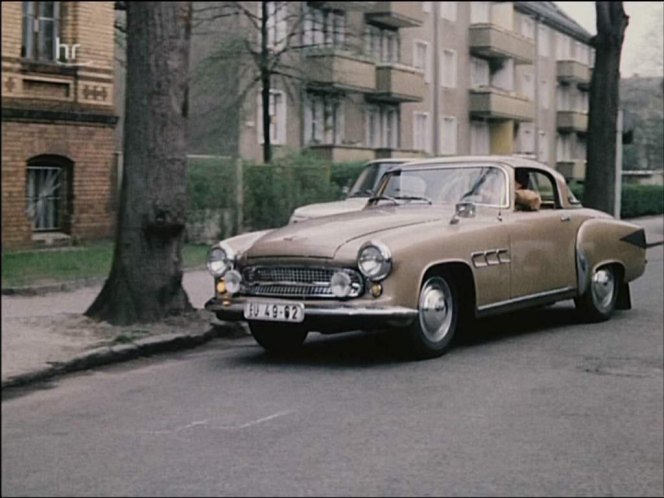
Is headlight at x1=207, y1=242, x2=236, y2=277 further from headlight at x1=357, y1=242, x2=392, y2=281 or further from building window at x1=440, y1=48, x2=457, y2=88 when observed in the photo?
building window at x1=440, y1=48, x2=457, y2=88

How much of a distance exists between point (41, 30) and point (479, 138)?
67.7 ft

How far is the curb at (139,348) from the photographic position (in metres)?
6.80

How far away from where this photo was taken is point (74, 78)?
97.9 inches

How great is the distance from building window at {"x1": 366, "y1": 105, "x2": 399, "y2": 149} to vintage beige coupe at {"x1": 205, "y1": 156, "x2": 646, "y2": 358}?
69.5 ft

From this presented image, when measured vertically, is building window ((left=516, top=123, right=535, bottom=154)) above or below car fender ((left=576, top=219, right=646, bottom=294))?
above

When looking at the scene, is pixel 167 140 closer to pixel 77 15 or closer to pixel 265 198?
pixel 77 15

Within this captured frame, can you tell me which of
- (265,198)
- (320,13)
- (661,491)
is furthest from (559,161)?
(661,491)

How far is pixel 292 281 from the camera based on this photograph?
7941 millimetres

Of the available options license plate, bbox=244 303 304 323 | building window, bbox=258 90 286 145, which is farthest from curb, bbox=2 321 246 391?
building window, bbox=258 90 286 145

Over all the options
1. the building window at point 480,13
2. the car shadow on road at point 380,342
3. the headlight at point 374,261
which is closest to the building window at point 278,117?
the building window at point 480,13

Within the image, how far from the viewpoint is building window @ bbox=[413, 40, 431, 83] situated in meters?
24.7

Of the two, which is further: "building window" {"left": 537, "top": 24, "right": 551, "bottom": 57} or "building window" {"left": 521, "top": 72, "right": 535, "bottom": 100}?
"building window" {"left": 521, "top": 72, "right": 535, "bottom": 100}

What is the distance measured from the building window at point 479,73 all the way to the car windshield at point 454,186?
9176 millimetres

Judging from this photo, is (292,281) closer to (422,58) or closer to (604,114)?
(604,114)
